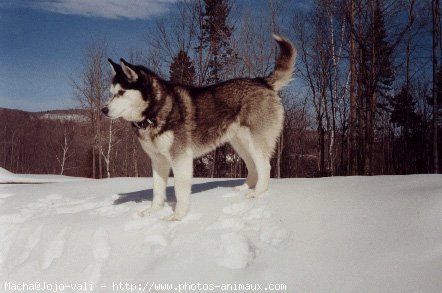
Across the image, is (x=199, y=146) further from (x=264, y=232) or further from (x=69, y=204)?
(x=69, y=204)

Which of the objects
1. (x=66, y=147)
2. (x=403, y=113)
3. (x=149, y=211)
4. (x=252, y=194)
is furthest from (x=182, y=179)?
(x=66, y=147)

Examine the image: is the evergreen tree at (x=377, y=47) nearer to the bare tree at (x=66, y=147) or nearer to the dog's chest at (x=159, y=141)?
the dog's chest at (x=159, y=141)

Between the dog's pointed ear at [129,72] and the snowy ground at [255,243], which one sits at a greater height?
the dog's pointed ear at [129,72]

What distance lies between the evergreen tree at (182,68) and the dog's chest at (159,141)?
14.9 m

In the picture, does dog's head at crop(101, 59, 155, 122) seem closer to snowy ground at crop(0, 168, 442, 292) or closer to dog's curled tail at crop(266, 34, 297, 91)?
snowy ground at crop(0, 168, 442, 292)

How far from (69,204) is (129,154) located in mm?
25967

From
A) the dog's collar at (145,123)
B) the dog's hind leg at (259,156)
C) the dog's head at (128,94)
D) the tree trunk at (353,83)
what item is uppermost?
the tree trunk at (353,83)

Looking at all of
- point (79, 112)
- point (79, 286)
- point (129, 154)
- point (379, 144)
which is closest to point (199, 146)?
point (79, 286)

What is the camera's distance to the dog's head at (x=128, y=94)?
181 inches

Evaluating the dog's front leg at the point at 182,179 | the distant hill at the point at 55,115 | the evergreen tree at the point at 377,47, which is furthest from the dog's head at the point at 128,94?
the distant hill at the point at 55,115

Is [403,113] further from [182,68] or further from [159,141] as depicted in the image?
[159,141]

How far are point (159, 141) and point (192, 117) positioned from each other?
657 millimetres

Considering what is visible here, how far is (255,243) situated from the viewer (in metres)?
3.64

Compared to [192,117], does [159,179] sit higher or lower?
lower
